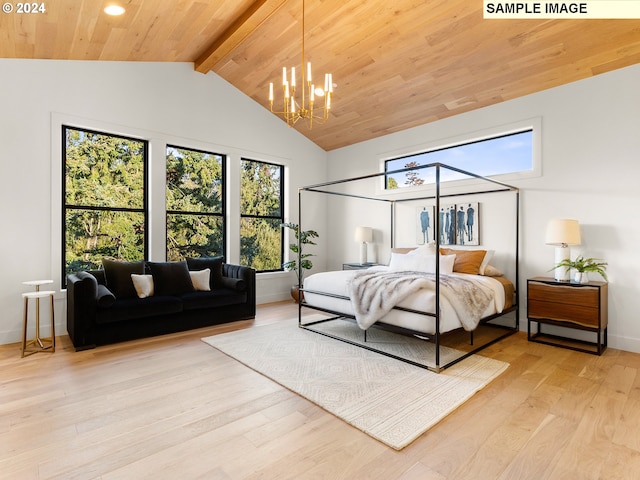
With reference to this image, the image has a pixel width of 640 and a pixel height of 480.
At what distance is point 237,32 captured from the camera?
13.4 ft

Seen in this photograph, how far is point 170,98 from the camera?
16.1ft

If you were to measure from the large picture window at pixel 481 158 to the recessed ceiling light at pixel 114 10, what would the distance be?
160 inches

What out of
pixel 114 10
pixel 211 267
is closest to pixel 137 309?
pixel 211 267

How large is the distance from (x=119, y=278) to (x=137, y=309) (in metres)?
0.54

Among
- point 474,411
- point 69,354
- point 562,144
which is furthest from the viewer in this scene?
point 562,144

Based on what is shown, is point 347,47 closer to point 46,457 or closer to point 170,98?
point 170,98

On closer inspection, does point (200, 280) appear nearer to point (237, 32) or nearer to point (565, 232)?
point (237, 32)

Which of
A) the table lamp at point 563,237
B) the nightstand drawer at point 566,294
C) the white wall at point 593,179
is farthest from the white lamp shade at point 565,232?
the nightstand drawer at point 566,294

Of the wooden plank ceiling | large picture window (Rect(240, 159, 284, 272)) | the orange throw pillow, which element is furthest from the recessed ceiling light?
the orange throw pillow

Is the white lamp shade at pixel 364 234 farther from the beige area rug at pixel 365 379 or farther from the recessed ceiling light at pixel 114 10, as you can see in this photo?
the recessed ceiling light at pixel 114 10

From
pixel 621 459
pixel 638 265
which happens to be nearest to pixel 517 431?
pixel 621 459

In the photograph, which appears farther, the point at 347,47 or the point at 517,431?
the point at 347,47

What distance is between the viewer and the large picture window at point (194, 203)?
16.6 ft

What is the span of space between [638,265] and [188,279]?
5.04 m
